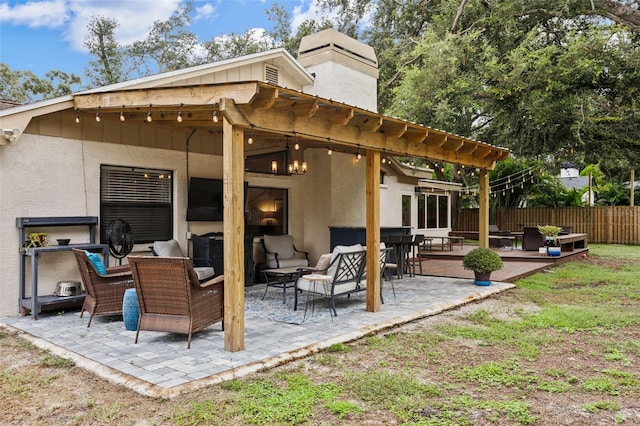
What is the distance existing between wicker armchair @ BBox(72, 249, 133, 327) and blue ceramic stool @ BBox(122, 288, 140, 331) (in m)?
0.47

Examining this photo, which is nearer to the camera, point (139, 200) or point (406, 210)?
point (139, 200)

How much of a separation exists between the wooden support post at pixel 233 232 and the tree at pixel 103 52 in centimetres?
2251

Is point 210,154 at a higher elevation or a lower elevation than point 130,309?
higher

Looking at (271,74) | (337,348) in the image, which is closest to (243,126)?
(337,348)

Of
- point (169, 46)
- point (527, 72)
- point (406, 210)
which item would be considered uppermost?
point (169, 46)

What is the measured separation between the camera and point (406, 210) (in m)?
14.0

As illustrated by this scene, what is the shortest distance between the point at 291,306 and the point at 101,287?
A: 2.58 m

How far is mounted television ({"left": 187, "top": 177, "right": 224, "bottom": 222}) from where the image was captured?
7852mm

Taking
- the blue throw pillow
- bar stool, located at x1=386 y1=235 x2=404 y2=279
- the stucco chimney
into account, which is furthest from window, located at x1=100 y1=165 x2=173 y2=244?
the stucco chimney

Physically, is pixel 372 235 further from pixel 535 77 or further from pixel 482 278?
pixel 535 77

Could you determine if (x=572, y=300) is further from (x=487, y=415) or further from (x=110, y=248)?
(x=110, y=248)

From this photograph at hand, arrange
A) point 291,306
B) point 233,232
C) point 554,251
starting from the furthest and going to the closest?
1. point 554,251
2. point 291,306
3. point 233,232

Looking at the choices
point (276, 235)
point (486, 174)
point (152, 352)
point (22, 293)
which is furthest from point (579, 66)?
point (22, 293)

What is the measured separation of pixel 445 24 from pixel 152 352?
13495 mm
